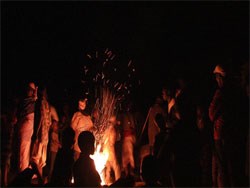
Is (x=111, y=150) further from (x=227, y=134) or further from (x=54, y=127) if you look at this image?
(x=227, y=134)

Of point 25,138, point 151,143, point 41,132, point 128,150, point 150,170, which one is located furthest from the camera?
point 151,143

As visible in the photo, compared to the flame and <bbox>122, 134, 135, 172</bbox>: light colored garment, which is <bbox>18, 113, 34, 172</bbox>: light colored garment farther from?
<bbox>122, 134, 135, 172</bbox>: light colored garment

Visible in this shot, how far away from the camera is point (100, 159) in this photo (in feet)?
34.2

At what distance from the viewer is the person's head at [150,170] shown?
4.73 meters

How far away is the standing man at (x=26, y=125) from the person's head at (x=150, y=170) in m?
5.65

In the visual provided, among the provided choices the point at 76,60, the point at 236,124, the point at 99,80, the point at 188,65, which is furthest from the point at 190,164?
the point at 76,60

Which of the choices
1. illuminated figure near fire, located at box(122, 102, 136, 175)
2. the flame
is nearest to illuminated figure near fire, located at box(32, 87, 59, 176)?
the flame

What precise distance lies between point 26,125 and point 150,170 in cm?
590

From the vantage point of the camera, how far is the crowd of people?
553cm

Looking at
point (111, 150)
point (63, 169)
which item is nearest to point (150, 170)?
point (63, 169)

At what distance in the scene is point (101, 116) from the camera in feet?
38.5

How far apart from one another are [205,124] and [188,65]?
22.5ft

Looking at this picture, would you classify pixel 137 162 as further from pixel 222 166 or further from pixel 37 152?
pixel 222 166

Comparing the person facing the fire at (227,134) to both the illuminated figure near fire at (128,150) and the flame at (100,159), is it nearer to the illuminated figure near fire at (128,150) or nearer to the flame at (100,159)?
the illuminated figure near fire at (128,150)
